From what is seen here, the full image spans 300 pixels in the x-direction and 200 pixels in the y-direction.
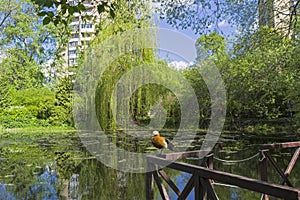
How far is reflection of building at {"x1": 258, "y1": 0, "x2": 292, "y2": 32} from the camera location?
13.2ft

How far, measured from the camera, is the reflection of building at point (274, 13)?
403 cm

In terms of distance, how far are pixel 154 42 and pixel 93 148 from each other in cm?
388


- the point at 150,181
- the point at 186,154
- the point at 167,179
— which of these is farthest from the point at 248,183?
the point at 186,154

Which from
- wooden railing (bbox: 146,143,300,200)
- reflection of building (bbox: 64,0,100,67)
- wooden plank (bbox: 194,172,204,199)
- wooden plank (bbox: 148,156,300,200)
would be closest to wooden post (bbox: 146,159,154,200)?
wooden railing (bbox: 146,143,300,200)

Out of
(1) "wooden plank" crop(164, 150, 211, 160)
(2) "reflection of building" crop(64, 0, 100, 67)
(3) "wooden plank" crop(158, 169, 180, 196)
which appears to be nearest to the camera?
(3) "wooden plank" crop(158, 169, 180, 196)

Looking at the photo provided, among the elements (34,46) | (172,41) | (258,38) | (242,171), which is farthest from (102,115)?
(34,46)

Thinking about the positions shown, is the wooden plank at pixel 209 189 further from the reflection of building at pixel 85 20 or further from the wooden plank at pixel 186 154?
the reflection of building at pixel 85 20

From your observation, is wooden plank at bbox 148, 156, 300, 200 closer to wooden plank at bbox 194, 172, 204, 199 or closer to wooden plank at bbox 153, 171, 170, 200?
wooden plank at bbox 194, 172, 204, 199

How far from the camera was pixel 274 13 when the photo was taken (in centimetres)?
418

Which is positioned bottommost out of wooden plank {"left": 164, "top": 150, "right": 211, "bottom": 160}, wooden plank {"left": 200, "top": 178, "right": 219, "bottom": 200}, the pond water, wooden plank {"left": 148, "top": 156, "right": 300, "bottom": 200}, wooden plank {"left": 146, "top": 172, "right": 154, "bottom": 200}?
the pond water

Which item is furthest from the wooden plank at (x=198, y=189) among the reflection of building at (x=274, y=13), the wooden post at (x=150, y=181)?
the reflection of building at (x=274, y=13)

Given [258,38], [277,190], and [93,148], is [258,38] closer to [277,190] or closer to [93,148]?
[277,190]

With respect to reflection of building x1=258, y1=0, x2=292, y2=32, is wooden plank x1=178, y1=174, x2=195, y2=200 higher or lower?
lower

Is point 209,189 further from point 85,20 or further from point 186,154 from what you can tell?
point 85,20
